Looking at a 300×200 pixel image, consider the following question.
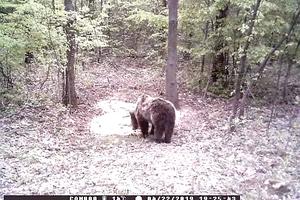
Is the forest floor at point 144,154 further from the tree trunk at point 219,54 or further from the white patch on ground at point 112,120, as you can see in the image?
the tree trunk at point 219,54

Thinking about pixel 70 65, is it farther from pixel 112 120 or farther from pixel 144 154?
pixel 144 154

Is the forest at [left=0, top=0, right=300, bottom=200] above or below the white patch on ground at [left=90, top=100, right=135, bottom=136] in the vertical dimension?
above

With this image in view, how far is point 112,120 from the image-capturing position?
40.0ft

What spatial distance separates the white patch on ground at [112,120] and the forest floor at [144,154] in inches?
1.2

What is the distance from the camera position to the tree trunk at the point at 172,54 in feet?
40.5

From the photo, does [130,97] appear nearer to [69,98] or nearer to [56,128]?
[69,98]

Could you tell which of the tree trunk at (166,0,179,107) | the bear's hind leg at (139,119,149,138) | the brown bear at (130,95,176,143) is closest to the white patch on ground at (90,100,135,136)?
the bear's hind leg at (139,119,149,138)

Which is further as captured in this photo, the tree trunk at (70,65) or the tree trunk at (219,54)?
the tree trunk at (219,54)

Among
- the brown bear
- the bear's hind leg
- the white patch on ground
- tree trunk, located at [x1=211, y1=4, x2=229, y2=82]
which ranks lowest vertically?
the white patch on ground

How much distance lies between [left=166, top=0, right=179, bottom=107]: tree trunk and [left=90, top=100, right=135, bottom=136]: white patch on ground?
5.20 ft

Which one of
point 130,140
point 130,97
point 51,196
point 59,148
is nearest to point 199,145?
point 130,140

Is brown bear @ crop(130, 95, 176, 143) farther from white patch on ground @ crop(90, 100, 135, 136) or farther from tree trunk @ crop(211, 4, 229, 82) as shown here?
tree trunk @ crop(211, 4, 229, 82)

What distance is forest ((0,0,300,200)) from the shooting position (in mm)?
6945

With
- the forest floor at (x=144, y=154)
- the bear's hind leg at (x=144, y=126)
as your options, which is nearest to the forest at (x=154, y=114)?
the forest floor at (x=144, y=154)
